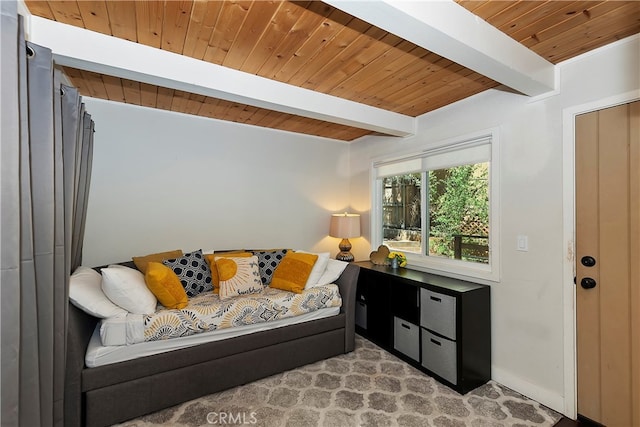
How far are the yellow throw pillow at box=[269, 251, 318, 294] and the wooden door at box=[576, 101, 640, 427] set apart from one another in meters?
2.06

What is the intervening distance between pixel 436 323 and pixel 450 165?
1.48 m

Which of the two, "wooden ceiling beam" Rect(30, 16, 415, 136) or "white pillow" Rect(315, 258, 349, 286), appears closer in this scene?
"wooden ceiling beam" Rect(30, 16, 415, 136)

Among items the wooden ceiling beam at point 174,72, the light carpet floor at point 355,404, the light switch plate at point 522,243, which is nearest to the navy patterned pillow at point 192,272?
the light carpet floor at point 355,404

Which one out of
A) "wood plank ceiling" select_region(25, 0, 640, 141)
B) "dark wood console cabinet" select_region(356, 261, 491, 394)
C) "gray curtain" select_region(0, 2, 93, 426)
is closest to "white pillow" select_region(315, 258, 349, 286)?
"dark wood console cabinet" select_region(356, 261, 491, 394)

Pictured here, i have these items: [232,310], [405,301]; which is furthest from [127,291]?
[405,301]

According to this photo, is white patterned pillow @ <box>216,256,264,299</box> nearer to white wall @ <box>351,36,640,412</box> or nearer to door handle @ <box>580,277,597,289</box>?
white wall @ <box>351,36,640,412</box>

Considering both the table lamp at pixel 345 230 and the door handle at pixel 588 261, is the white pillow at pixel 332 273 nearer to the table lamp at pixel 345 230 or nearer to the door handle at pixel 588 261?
the table lamp at pixel 345 230

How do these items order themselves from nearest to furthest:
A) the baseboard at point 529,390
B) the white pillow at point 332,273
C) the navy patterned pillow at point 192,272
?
1. the baseboard at point 529,390
2. the navy patterned pillow at point 192,272
3. the white pillow at point 332,273

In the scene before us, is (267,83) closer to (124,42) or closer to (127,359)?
(124,42)

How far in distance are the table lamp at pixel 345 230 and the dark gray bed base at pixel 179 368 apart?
1.15 m

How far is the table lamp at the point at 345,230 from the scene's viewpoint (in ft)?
12.7

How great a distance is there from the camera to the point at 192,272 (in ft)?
8.88

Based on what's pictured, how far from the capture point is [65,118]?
165 cm

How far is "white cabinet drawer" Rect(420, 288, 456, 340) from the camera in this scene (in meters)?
2.36
